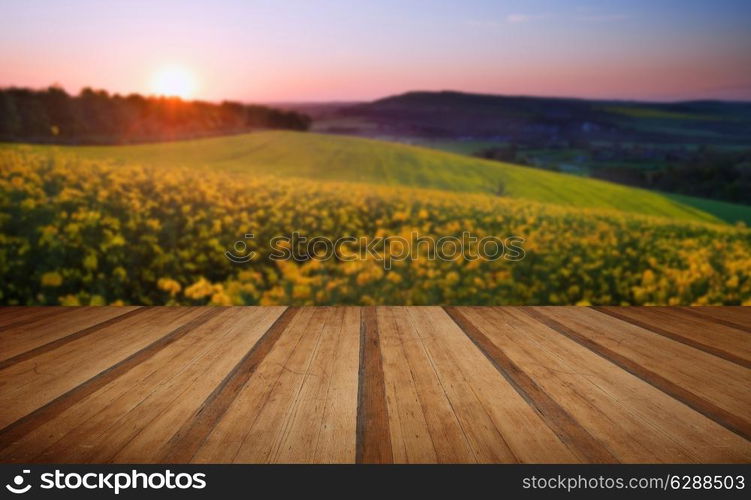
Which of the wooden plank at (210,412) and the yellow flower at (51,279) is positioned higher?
the wooden plank at (210,412)

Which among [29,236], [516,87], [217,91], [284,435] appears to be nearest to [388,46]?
[516,87]

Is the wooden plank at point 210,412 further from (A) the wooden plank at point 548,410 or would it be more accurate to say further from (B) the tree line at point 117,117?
(B) the tree line at point 117,117

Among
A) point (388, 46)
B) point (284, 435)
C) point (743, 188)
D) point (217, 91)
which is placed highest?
point (388, 46)

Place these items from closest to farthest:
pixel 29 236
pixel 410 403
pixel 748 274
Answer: pixel 410 403 < pixel 29 236 < pixel 748 274

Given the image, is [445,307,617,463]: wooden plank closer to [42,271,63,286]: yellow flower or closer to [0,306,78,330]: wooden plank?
[0,306,78,330]: wooden plank
